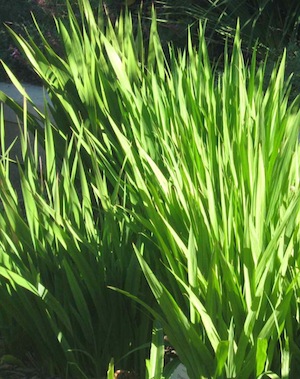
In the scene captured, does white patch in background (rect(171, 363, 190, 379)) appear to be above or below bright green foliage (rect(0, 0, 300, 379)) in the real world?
below

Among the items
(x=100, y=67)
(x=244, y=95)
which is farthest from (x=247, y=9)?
(x=244, y=95)

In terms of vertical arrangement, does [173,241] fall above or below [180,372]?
above

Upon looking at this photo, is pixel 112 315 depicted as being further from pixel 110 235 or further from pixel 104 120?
pixel 104 120

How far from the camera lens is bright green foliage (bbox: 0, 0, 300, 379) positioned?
1656 mm

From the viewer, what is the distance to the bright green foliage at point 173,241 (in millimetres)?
1656

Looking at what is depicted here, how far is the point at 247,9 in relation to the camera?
452cm

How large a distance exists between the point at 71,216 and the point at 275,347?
0.69 m

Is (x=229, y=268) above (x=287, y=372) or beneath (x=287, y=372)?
above

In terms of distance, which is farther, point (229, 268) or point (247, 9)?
point (247, 9)

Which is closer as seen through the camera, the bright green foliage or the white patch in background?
the bright green foliage

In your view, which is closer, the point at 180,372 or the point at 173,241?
the point at 173,241

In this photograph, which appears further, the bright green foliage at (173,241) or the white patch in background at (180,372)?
the white patch in background at (180,372)

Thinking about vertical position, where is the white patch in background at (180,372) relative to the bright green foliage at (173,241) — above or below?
below

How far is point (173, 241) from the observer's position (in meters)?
1.72
